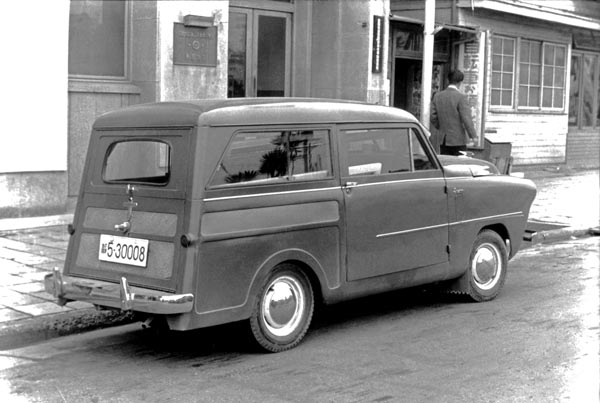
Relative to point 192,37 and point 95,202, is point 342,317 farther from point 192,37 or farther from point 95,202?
point 192,37

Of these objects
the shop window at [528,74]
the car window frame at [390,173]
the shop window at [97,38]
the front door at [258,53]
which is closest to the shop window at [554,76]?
the shop window at [528,74]

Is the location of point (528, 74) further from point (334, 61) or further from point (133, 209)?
point (133, 209)

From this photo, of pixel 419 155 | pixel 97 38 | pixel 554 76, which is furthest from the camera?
pixel 554 76

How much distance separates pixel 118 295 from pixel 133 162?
50.0 inches

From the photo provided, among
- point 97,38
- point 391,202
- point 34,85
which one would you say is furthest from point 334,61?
point 391,202

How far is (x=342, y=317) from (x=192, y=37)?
268 inches

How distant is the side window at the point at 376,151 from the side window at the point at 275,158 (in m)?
0.24

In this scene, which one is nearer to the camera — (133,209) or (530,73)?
(133,209)

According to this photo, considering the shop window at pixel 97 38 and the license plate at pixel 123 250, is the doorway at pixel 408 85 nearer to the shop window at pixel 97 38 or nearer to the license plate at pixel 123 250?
the shop window at pixel 97 38

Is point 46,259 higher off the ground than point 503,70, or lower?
lower

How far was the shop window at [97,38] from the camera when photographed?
13.0 m

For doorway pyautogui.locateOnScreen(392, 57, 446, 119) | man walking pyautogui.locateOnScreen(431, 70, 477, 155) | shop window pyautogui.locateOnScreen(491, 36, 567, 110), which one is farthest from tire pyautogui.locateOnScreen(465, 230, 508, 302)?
shop window pyautogui.locateOnScreen(491, 36, 567, 110)

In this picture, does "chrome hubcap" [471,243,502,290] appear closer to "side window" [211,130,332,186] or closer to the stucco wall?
"side window" [211,130,332,186]

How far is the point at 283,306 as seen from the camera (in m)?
6.58
